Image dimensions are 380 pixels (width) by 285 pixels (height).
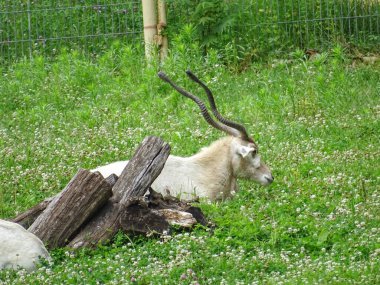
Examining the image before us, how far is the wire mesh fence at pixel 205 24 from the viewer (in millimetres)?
15578

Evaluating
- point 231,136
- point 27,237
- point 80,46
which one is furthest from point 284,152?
point 80,46

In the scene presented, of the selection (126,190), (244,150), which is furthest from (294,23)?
(126,190)

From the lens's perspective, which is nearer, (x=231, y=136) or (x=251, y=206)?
(x=251, y=206)

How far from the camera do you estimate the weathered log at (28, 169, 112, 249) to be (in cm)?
854

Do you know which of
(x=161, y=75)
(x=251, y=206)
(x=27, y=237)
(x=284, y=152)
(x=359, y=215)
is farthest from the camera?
(x=284, y=152)

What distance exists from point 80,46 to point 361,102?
503 centimetres

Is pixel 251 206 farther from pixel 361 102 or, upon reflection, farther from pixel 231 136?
pixel 361 102

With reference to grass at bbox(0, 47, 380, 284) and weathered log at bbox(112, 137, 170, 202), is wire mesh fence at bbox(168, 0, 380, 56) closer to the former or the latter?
grass at bbox(0, 47, 380, 284)

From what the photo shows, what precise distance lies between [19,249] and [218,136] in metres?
4.60

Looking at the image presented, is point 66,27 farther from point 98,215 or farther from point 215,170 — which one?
point 98,215

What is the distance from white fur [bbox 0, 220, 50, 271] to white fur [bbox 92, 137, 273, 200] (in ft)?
6.82

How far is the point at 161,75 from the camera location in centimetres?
1009

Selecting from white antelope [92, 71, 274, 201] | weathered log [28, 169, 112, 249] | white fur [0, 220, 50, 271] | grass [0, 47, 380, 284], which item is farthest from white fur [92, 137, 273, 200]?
white fur [0, 220, 50, 271]

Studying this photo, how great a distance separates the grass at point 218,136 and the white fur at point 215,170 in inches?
12.7
